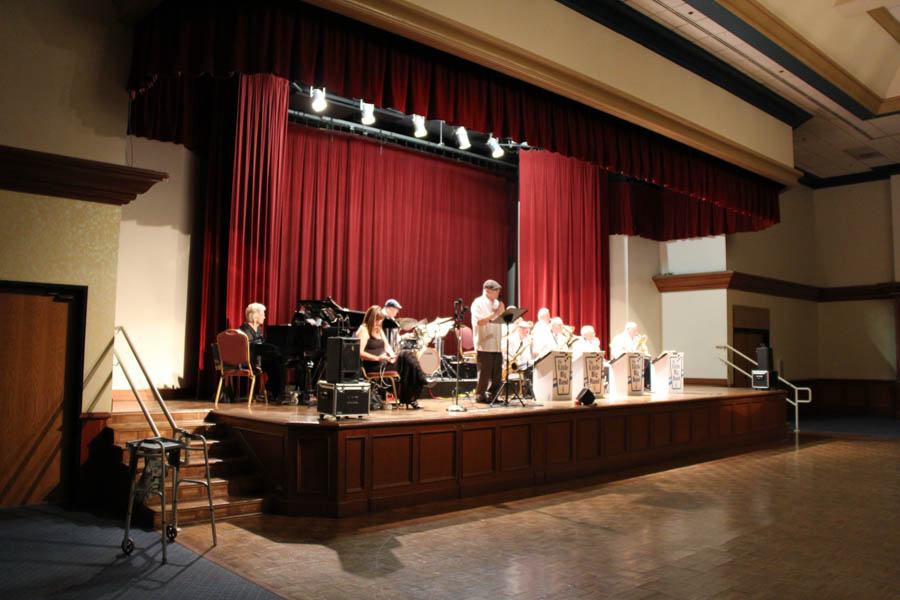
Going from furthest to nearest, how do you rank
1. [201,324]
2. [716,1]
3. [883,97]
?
[883,97]
[201,324]
[716,1]

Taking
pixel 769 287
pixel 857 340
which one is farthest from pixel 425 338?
pixel 857 340

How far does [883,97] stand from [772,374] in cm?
447

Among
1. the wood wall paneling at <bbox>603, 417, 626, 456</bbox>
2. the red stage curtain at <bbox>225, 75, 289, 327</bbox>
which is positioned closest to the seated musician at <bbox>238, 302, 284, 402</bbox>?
the red stage curtain at <bbox>225, 75, 289, 327</bbox>

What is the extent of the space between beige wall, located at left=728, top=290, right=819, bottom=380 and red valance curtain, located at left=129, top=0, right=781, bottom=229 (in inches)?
256

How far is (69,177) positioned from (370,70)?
2.55m

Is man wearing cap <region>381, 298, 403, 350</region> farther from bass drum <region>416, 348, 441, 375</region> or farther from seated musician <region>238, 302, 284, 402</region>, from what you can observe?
seated musician <region>238, 302, 284, 402</region>

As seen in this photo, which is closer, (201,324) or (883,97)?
(201,324)

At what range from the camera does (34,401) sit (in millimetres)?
5352

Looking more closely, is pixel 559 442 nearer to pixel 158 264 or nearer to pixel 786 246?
pixel 158 264

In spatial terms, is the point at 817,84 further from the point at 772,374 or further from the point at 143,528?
the point at 143,528

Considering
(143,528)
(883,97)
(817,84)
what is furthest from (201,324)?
(883,97)

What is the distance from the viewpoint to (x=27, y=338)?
537 centimetres

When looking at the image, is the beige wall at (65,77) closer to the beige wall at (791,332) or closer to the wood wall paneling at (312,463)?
the wood wall paneling at (312,463)

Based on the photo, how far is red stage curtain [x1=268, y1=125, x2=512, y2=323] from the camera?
1034cm
